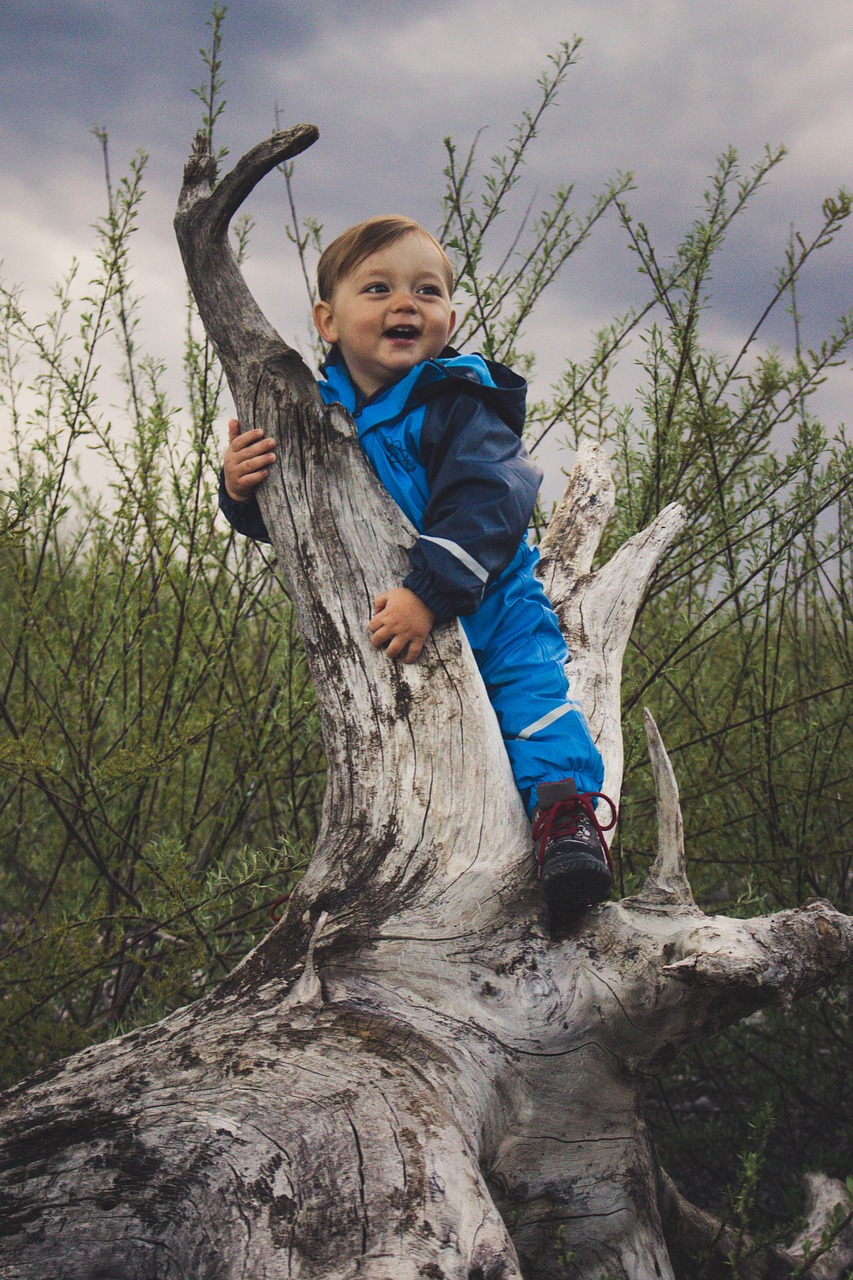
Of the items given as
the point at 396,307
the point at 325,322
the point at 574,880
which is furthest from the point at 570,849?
the point at 325,322

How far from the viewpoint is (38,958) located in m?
2.88

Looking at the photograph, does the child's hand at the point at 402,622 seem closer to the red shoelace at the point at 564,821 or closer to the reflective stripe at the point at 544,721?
the reflective stripe at the point at 544,721

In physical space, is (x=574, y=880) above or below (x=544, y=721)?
below

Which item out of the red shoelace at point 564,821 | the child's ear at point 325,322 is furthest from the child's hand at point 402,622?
the child's ear at point 325,322

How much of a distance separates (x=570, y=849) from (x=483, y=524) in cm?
74

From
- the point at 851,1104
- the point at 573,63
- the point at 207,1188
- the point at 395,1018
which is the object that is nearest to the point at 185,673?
the point at 395,1018

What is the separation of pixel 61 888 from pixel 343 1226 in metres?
3.15

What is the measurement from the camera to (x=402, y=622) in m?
2.27

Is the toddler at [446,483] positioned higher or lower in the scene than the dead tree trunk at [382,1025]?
higher

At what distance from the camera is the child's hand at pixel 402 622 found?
89.4 inches

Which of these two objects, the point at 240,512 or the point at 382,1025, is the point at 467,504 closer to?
the point at 240,512

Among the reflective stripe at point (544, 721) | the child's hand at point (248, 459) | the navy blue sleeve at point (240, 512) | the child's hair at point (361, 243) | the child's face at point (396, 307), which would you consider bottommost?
the reflective stripe at point (544, 721)

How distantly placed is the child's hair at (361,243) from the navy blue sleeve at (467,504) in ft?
1.35

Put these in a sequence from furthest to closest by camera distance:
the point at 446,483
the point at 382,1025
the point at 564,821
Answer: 1. the point at 446,483
2. the point at 564,821
3. the point at 382,1025
